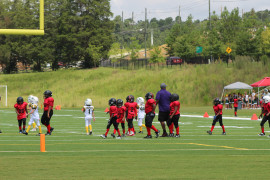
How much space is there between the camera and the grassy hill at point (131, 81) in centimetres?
6266

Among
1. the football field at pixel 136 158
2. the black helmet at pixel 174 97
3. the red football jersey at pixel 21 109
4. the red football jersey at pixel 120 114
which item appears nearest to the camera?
the football field at pixel 136 158

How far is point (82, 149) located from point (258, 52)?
213 feet

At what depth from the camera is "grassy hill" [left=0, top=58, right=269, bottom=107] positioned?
62656 mm

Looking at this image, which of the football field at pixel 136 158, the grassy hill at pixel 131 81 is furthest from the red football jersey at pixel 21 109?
the grassy hill at pixel 131 81

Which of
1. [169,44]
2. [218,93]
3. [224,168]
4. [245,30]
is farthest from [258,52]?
[224,168]

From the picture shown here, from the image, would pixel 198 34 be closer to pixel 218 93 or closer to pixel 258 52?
pixel 258 52

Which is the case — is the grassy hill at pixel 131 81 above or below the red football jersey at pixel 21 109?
above

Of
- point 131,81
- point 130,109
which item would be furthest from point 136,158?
point 131,81

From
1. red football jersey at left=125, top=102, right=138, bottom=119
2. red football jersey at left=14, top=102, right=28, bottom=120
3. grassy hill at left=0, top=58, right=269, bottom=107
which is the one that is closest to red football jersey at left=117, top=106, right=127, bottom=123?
red football jersey at left=125, top=102, right=138, bottom=119

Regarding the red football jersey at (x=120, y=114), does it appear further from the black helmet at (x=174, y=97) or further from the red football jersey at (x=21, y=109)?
the red football jersey at (x=21, y=109)

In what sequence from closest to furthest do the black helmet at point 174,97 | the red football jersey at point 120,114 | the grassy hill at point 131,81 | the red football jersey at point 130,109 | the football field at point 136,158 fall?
1. the football field at point 136,158
2. the black helmet at point 174,97
3. the red football jersey at point 120,114
4. the red football jersey at point 130,109
5. the grassy hill at point 131,81

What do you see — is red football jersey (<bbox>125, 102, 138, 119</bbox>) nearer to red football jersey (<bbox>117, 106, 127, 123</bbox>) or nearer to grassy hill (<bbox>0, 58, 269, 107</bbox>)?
red football jersey (<bbox>117, 106, 127, 123</bbox>)

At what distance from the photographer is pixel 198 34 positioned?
9406cm

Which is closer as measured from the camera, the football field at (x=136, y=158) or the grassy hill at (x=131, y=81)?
the football field at (x=136, y=158)
